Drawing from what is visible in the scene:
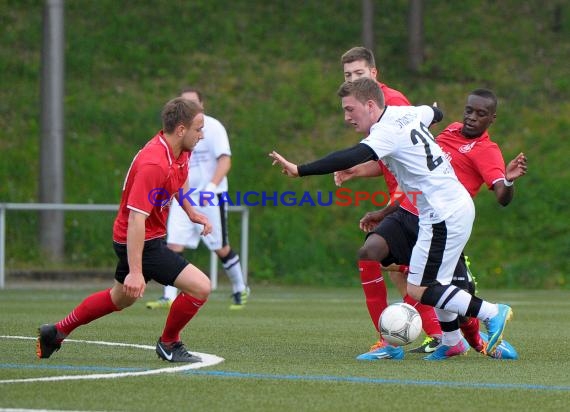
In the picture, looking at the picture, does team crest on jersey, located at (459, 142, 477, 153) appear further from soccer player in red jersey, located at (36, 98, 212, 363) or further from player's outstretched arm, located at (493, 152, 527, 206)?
soccer player in red jersey, located at (36, 98, 212, 363)

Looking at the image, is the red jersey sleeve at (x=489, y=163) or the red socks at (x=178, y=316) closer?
the red socks at (x=178, y=316)

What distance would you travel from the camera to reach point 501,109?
23.5 meters

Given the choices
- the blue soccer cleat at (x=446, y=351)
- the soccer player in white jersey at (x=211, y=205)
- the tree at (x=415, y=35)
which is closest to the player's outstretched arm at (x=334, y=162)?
the blue soccer cleat at (x=446, y=351)

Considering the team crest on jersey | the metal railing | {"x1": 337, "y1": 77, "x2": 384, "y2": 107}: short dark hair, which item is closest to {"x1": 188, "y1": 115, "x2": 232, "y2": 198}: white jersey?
the metal railing

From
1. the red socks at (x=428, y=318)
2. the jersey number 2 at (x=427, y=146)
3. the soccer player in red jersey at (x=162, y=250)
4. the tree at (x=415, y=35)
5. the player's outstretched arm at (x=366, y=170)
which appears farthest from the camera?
the tree at (x=415, y=35)

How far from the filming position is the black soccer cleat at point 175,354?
725 cm

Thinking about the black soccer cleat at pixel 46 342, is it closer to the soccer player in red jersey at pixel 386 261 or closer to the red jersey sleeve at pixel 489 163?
the soccer player in red jersey at pixel 386 261

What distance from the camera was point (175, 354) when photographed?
7281 mm

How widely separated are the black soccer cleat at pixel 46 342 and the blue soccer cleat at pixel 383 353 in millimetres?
1805

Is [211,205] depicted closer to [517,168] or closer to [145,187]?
[517,168]

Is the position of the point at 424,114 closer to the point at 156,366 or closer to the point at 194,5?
the point at 156,366

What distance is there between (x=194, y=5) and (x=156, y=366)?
2086cm

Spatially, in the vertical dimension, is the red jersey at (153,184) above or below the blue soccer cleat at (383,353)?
above

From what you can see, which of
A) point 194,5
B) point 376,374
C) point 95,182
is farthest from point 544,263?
point 376,374
